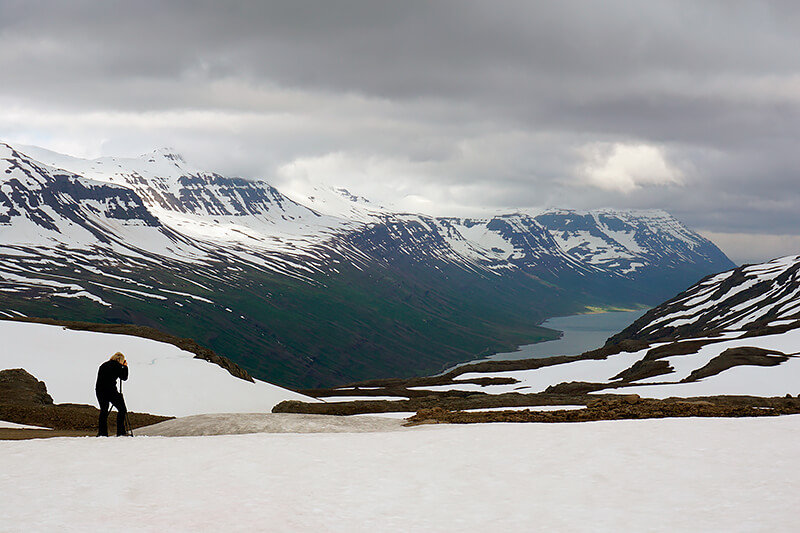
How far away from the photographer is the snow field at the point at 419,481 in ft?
41.1

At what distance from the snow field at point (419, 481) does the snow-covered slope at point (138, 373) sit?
100 ft

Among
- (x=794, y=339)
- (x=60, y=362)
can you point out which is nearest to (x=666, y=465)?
(x=60, y=362)

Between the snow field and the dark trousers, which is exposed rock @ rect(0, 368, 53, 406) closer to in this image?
the dark trousers

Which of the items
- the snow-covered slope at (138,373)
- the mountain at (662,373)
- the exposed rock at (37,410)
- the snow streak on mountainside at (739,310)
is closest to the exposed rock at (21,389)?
the exposed rock at (37,410)

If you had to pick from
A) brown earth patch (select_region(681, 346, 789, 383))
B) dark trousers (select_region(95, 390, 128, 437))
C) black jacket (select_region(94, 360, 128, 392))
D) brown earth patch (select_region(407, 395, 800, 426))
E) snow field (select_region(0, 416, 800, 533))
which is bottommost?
snow field (select_region(0, 416, 800, 533))

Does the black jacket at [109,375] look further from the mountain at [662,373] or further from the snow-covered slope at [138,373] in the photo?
the mountain at [662,373]

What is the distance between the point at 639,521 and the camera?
41.3 feet

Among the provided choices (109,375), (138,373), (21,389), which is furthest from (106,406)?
(138,373)

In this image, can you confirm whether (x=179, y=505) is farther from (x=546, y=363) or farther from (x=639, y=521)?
(x=546, y=363)

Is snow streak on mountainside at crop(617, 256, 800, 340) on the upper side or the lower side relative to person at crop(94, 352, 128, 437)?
upper

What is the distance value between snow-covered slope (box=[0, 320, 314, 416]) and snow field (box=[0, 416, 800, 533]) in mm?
30523

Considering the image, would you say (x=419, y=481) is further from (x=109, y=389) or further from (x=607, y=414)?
(x=607, y=414)

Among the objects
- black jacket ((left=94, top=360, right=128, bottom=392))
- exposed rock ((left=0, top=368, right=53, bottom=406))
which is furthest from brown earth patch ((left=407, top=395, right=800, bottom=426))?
exposed rock ((left=0, top=368, right=53, bottom=406))

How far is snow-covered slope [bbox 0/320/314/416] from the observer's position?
163 feet
